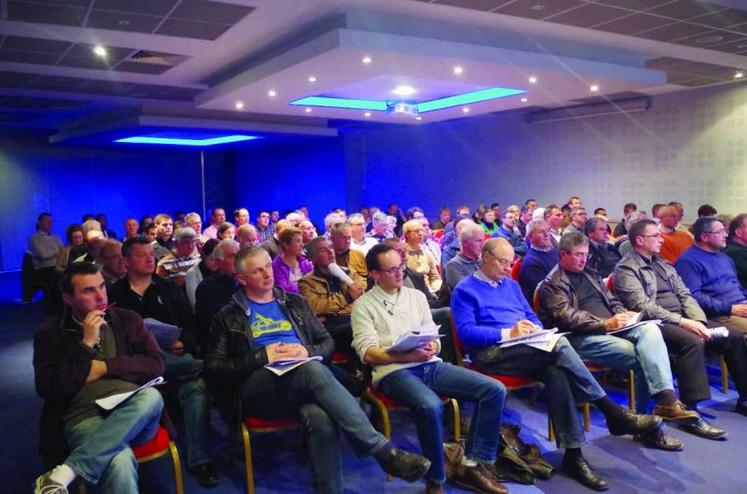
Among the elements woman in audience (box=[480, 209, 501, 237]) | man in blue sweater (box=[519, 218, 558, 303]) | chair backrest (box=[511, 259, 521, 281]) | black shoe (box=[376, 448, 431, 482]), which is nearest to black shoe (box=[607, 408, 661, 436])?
black shoe (box=[376, 448, 431, 482])

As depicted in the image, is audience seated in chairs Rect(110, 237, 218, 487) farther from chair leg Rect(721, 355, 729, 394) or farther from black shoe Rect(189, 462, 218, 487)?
chair leg Rect(721, 355, 729, 394)

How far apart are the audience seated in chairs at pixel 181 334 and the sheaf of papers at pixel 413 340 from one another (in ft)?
3.43

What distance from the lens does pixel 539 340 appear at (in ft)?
10.4

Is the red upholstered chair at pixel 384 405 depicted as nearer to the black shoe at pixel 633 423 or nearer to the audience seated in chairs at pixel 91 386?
the black shoe at pixel 633 423

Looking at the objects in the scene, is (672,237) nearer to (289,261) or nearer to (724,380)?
(724,380)

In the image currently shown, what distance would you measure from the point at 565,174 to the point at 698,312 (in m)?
7.36

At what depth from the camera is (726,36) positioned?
6254 mm

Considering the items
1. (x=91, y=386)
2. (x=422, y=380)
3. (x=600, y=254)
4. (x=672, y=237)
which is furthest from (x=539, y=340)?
(x=672, y=237)

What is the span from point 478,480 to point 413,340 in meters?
0.75

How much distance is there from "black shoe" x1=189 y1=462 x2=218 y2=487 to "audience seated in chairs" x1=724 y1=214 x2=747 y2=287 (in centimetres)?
416

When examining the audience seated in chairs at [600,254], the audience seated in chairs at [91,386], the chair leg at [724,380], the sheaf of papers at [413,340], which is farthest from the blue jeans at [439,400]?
the audience seated in chairs at [600,254]

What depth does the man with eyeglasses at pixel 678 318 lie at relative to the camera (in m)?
3.64

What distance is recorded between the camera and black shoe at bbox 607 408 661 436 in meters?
3.20

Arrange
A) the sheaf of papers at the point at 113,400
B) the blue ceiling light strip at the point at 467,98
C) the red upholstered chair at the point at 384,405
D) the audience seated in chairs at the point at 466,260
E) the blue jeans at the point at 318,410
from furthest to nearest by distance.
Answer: the blue ceiling light strip at the point at 467,98
the audience seated in chairs at the point at 466,260
the red upholstered chair at the point at 384,405
the blue jeans at the point at 318,410
the sheaf of papers at the point at 113,400
